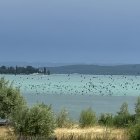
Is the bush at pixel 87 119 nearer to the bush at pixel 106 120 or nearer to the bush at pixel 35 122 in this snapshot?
the bush at pixel 106 120

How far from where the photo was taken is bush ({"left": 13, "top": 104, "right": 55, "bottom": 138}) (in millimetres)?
24703

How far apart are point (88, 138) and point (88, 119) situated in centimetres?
1750

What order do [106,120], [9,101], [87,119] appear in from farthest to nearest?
[106,120] < [87,119] < [9,101]

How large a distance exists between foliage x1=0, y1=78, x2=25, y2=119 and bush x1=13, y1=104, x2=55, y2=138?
255 inches

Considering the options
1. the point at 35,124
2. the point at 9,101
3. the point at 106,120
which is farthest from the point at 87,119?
the point at 35,124

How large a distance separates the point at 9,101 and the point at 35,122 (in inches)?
276

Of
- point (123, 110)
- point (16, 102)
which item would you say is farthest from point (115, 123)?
point (16, 102)

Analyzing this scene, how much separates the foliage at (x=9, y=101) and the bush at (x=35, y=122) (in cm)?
648

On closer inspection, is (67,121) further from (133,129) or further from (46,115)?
(133,129)

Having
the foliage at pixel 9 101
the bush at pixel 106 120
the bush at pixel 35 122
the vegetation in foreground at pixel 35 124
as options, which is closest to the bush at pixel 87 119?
the vegetation in foreground at pixel 35 124

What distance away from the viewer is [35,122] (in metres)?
24.7

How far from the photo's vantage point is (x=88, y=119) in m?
39.6

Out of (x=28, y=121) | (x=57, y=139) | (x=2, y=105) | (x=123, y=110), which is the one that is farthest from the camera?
(x=123, y=110)

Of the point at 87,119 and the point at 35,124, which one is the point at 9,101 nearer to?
the point at 35,124
